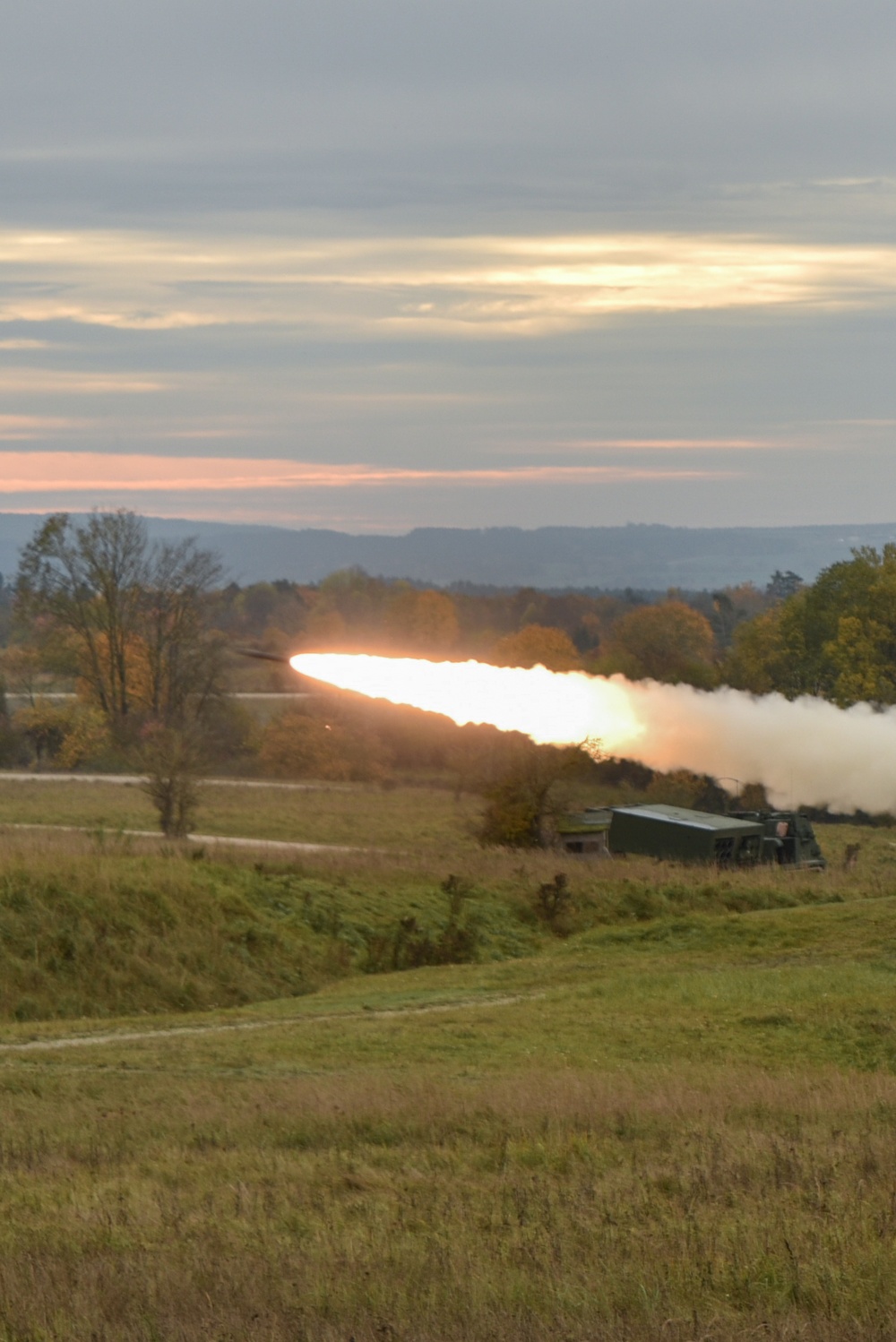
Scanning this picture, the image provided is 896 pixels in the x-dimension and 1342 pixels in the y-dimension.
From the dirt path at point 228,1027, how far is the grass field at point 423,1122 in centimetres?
13

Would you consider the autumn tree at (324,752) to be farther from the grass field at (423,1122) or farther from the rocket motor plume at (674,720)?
the grass field at (423,1122)

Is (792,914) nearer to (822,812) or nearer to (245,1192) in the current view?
(245,1192)

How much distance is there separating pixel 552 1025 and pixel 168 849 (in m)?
17.7

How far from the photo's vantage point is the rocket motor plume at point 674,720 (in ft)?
121

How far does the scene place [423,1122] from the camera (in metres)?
16.2

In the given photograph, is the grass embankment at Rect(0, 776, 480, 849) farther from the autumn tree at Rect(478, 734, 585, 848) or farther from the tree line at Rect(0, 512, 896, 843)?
the tree line at Rect(0, 512, 896, 843)

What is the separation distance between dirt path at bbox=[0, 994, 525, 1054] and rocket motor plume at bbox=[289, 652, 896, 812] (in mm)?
11396

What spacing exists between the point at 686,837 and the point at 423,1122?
3657 centimetres

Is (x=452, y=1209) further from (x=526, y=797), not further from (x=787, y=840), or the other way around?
(x=526, y=797)

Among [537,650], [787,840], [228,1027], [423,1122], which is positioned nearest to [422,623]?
[537,650]

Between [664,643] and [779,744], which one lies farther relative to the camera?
[664,643]

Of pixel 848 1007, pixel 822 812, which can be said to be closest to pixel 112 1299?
pixel 848 1007

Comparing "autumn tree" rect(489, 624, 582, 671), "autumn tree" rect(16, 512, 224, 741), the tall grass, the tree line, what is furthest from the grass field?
"autumn tree" rect(16, 512, 224, 741)

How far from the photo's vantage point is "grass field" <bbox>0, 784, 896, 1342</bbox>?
32.8 ft
